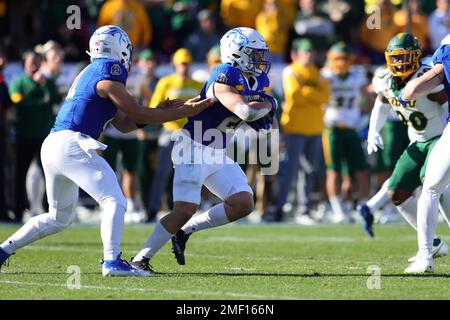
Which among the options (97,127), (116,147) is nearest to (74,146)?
(97,127)

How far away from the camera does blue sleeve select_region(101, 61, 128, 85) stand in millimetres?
6738

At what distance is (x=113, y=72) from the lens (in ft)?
22.1

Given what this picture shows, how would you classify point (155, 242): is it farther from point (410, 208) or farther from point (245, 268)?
point (410, 208)

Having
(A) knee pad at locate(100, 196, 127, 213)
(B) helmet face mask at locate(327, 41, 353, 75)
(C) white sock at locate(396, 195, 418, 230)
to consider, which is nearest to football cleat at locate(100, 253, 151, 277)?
(A) knee pad at locate(100, 196, 127, 213)

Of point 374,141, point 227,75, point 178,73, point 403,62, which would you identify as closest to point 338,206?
point 178,73

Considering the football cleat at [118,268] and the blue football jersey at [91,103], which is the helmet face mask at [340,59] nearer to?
the blue football jersey at [91,103]

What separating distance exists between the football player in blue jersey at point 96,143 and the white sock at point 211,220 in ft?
2.28

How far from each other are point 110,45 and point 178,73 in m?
5.27

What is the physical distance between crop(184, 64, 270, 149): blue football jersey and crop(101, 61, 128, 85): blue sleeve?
0.64m

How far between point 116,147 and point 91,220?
3.42 feet

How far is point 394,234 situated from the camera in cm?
1066

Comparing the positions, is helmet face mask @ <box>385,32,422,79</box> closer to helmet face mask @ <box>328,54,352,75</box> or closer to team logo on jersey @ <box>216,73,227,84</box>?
team logo on jersey @ <box>216,73,227,84</box>

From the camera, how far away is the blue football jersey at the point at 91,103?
22.2 feet

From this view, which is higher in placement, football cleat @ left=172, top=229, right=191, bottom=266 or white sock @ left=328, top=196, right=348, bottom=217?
football cleat @ left=172, top=229, right=191, bottom=266
